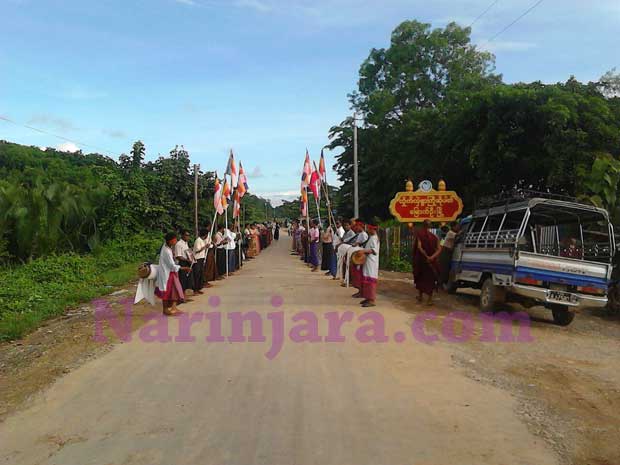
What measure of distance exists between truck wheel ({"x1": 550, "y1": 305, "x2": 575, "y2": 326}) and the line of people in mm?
3147

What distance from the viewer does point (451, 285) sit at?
12.8 metres

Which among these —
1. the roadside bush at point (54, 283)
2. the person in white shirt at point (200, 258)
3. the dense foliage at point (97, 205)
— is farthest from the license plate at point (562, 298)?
the dense foliage at point (97, 205)

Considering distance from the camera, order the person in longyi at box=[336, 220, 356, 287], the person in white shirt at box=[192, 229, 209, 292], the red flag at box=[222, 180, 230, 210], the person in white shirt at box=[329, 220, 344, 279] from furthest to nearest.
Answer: the red flag at box=[222, 180, 230, 210]
the person in white shirt at box=[329, 220, 344, 279]
the person in longyi at box=[336, 220, 356, 287]
the person in white shirt at box=[192, 229, 209, 292]

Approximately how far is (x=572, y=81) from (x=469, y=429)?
14.4 meters

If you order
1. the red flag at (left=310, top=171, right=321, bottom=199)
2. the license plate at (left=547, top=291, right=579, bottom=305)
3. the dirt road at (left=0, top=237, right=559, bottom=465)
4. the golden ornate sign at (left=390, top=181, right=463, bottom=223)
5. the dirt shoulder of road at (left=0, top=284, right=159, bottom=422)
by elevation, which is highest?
the red flag at (left=310, top=171, right=321, bottom=199)

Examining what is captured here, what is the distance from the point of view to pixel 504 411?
5016mm

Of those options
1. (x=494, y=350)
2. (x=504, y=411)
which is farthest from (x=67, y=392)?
(x=494, y=350)

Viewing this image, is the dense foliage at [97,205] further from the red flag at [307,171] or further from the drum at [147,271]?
the drum at [147,271]

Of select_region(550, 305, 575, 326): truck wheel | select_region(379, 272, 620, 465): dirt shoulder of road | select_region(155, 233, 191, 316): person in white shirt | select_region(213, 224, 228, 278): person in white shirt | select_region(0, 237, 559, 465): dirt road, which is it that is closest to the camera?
select_region(0, 237, 559, 465): dirt road

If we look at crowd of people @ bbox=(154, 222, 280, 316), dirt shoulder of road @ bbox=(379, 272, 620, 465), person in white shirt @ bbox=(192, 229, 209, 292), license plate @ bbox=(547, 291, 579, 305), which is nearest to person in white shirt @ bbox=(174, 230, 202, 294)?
crowd of people @ bbox=(154, 222, 280, 316)

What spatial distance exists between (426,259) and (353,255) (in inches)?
57.2

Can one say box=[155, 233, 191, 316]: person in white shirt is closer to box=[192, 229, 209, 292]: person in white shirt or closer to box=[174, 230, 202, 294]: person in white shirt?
box=[174, 230, 202, 294]: person in white shirt

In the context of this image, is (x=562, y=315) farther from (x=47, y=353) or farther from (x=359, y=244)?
(x=47, y=353)

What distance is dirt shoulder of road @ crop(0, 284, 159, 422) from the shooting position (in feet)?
19.4
